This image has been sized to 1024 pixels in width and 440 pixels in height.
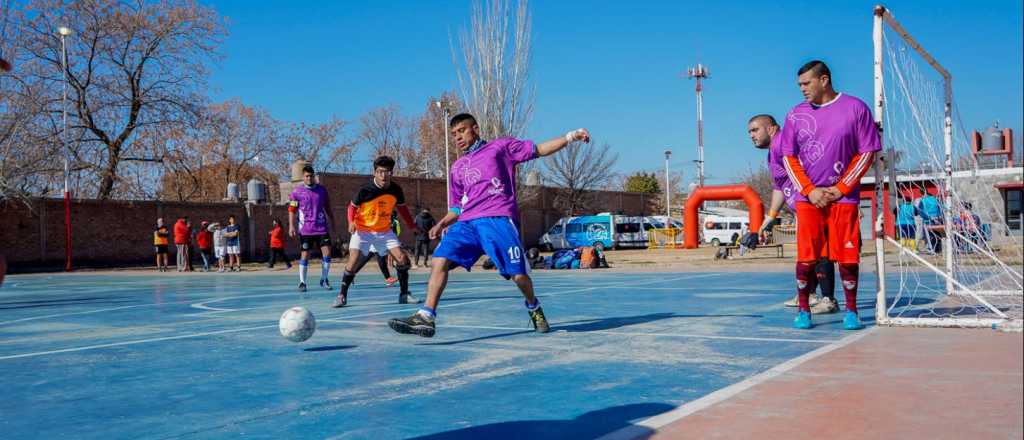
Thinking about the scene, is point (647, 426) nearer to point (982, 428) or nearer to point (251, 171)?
point (982, 428)

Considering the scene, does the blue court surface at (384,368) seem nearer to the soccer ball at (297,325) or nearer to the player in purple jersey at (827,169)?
the soccer ball at (297,325)

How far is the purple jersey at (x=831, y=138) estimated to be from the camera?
6508mm

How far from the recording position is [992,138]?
7277 millimetres

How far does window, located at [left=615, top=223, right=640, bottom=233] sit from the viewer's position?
4571 cm

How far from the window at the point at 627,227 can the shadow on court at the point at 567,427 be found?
41.9m

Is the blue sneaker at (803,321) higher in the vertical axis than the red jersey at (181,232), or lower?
lower

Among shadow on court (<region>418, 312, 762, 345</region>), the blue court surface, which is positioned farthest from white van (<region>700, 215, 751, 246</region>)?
shadow on court (<region>418, 312, 762, 345</region>)

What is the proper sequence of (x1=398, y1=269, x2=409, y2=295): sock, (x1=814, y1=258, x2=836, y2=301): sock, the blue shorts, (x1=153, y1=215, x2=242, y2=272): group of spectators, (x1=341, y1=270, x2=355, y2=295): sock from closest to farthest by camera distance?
the blue shorts
(x1=814, y1=258, x2=836, y2=301): sock
(x1=341, y1=270, x2=355, y2=295): sock
(x1=398, y1=269, x2=409, y2=295): sock
(x1=153, y1=215, x2=242, y2=272): group of spectators

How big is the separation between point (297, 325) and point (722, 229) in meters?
42.7

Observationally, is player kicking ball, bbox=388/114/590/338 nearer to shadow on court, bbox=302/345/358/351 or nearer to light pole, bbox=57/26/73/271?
shadow on court, bbox=302/345/358/351

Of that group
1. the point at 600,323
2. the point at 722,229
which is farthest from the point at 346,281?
the point at 722,229

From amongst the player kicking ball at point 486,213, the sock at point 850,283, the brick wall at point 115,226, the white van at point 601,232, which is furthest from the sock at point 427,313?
the white van at point 601,232

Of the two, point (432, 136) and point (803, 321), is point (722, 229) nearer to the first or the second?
point (432, 136)

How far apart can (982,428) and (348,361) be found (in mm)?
3892
